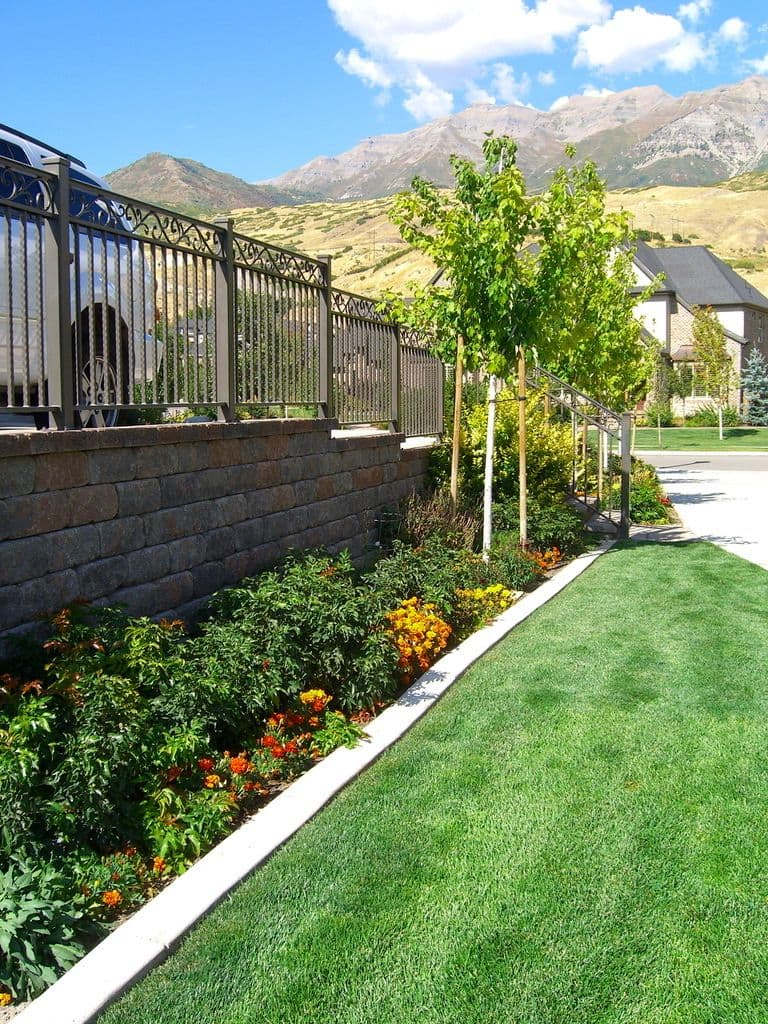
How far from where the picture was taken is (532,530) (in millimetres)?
10773

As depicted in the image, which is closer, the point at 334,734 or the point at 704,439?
the point at 334,734

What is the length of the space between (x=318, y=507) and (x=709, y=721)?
11.9ft

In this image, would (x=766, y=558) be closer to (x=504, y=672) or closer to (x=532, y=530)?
(x=532, y=530)

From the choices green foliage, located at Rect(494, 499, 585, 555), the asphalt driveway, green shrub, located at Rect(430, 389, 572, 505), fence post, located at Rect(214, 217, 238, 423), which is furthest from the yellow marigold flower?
the asphalt driveway

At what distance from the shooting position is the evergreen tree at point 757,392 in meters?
51.9

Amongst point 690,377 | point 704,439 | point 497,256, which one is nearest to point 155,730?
point 497,256

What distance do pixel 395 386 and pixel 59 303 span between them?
5.68 meters

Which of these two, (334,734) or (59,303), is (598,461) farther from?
(59,303)

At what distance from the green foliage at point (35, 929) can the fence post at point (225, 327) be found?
12.4ft

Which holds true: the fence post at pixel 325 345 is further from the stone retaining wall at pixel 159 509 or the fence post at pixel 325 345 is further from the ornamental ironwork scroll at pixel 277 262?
the stone retaining wall at pixel 159 509

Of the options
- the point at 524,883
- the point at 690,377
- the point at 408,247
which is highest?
the point at 408,247

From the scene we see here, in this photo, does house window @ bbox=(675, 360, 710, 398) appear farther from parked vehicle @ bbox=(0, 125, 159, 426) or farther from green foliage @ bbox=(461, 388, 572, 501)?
parked vehicle @ bbox=(0, 125, 159, 426)

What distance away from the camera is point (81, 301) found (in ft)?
17.8

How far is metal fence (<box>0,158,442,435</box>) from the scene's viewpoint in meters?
4.95
